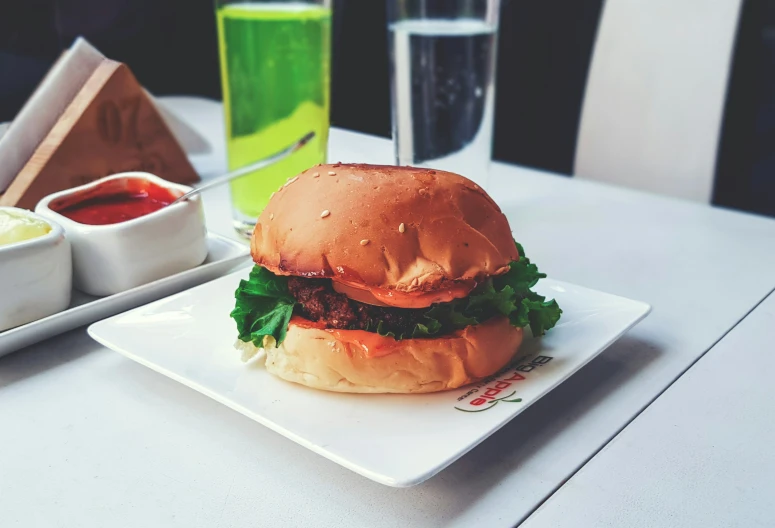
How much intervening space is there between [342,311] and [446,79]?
37.3 inches

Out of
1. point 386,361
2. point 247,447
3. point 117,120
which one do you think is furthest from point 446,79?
point 247,447

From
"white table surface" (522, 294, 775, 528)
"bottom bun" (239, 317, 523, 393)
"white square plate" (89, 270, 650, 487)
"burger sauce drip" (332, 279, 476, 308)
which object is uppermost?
"burger sauce drip" (332, 279, 476, 308)

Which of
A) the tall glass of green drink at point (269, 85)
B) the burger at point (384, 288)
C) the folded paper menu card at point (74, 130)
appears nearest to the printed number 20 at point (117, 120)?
the folded paper menu card at point (74, 130)

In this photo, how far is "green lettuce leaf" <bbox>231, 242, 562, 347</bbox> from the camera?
0.95 meters

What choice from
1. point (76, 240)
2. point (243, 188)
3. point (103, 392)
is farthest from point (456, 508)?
point (243, 188)

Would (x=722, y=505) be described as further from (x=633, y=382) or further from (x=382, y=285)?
(x=382, y=285)

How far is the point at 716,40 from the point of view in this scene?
80.1 inches

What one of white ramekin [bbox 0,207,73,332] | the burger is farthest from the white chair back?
white ramekin [bbox 0,207,73,332]

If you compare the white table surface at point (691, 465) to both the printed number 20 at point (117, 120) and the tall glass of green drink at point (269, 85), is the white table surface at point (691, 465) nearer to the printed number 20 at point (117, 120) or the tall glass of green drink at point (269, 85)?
the tall glass of green drink at point (269, 85)

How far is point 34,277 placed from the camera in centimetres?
105

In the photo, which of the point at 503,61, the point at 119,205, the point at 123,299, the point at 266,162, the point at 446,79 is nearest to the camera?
the point at 123,299

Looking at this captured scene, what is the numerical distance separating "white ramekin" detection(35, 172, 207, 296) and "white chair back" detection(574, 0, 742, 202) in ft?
4.87

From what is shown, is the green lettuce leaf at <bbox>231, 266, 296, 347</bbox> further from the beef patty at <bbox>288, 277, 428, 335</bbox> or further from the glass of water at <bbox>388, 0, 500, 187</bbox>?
the glass of water at <bbox>388, 0, 500, 187</bbox>

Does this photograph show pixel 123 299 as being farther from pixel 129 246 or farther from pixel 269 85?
pixel 269 85
